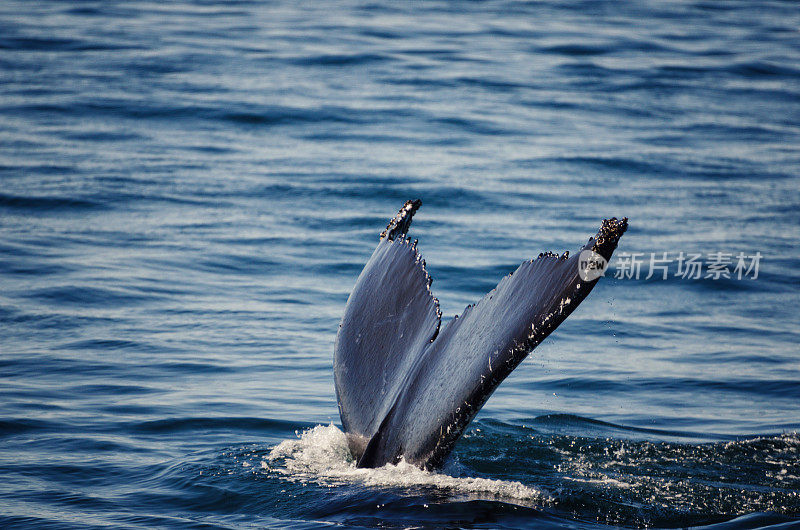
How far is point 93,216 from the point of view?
37.0 ft

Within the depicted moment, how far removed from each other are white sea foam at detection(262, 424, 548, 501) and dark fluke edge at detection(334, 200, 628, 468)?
70mm

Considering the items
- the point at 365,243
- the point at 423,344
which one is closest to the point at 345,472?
the point at 423,344

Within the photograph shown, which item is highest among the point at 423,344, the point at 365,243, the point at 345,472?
the point at 423,344

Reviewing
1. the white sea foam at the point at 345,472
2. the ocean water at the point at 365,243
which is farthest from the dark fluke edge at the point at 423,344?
the ocean water at the point at 365,243

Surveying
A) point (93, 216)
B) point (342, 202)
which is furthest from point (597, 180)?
point (93, 216)

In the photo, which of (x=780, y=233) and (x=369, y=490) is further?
(x=780, y=233)

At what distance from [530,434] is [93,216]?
693 cm

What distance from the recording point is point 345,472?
14.9 ft

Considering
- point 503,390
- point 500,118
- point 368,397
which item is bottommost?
point 503,390

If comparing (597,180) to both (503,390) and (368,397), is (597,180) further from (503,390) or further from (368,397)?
(368,397)

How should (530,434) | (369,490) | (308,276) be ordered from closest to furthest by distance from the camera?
(369,490), (530,434), (308,276)

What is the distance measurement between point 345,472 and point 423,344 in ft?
2.61

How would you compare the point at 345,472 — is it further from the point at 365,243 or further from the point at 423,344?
the point at 365,243

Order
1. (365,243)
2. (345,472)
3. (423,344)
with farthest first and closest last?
(365,243) < (345,472) < (423,344)
